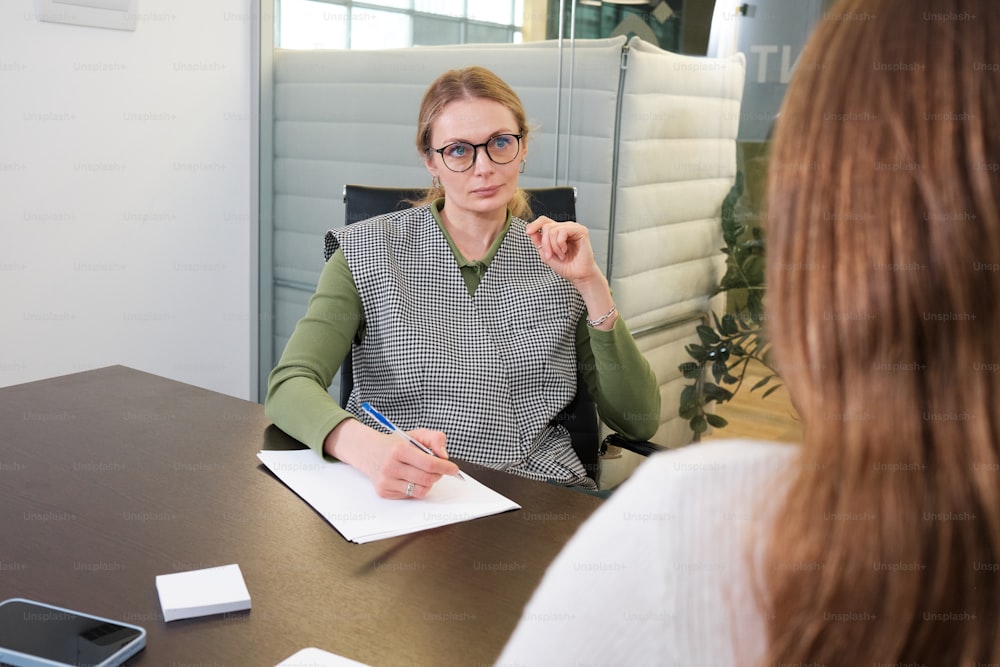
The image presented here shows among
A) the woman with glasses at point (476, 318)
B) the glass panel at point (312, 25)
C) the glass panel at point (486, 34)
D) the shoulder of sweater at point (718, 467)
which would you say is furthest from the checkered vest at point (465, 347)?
the glass panel at point (312, 25)

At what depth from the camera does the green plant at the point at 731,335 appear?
2.44m

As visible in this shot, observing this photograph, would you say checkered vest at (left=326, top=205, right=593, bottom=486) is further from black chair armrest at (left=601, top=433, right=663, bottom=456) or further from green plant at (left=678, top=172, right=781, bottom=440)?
green plant at (left=678, top=172, right=781, bottom=440)

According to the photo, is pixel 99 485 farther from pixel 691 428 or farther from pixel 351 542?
pixel 691 428

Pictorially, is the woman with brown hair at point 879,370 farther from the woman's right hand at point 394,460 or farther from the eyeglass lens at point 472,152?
the eyeglass lens at point 472,152

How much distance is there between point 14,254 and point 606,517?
2.81 m

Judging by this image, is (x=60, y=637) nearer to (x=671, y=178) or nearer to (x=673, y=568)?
(x=673, y=568)

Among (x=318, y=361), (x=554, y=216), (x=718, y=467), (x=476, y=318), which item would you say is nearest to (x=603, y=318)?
(x=476, y=318)

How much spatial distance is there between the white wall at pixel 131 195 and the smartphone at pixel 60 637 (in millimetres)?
2227

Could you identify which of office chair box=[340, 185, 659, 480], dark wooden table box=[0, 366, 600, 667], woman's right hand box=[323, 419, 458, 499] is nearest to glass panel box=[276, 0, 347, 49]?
office chair box=[340, 185, 659, 480]

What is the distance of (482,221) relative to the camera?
1948 millimetres

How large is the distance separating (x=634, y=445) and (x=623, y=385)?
120mm

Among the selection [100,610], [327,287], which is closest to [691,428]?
[327,287]

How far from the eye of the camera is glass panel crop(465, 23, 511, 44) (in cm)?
285

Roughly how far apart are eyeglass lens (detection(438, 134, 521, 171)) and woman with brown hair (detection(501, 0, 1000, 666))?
139 cm
